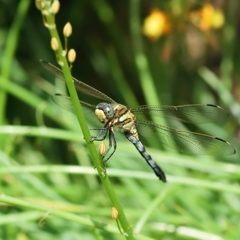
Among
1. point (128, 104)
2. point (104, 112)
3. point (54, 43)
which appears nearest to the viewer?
point (54, 43)

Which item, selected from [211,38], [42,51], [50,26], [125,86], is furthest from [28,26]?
[50,26]

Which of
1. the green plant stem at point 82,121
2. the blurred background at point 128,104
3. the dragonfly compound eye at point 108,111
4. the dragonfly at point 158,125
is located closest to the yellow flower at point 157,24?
the blurred background at point 128,104

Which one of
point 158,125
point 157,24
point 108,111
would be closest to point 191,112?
point 158,125

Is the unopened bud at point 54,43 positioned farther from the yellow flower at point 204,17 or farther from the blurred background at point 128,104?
the yellow flower at point 204,17

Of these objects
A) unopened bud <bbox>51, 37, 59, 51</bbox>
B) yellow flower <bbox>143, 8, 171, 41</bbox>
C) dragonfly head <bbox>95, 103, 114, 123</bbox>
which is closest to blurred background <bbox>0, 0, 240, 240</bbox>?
yellow flower <bbox>143, 8, 171, 41</bbox>

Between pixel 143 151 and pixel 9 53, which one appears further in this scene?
pixel 9 53

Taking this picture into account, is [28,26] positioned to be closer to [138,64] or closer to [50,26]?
[138,64]

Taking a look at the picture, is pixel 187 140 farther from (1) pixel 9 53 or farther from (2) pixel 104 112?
(1) pixel 9 53
